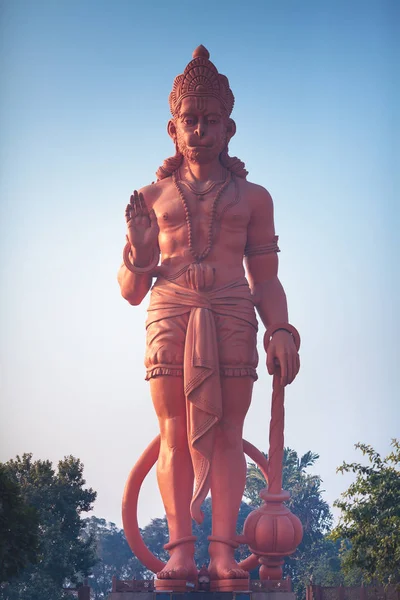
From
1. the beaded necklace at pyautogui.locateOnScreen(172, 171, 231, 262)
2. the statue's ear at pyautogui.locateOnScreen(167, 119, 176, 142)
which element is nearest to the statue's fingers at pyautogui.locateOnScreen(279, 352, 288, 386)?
the beaded necklace at pyautogui.locateOnScreen(172, 171, 231, 262)

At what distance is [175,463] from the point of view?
31.2 feet

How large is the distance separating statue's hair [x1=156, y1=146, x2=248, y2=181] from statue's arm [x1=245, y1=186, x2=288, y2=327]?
0.85ft

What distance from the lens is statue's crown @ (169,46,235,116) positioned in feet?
32.6

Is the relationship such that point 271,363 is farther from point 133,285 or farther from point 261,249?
point 133,285

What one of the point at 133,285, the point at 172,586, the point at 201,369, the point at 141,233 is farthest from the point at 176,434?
the point at 141,233

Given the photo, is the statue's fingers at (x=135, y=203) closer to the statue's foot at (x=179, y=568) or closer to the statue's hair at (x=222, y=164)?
the statue's hair at (x=222, y=164)

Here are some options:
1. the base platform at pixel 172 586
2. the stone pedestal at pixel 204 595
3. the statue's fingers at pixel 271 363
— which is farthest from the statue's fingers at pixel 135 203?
the stone pedestal at pixel 204 595

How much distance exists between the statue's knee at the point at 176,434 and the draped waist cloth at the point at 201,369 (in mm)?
104

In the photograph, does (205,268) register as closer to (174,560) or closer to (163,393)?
(163,393)

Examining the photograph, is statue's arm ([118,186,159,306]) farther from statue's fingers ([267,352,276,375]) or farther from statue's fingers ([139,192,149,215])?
statue's fingers ([267,352,276,375])

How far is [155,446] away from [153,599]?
1.45m

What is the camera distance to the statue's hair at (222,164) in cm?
1030

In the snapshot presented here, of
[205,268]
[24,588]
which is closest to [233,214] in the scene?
[205,268]

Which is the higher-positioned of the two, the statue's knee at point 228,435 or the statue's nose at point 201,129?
the statue's nose at point 201,129
